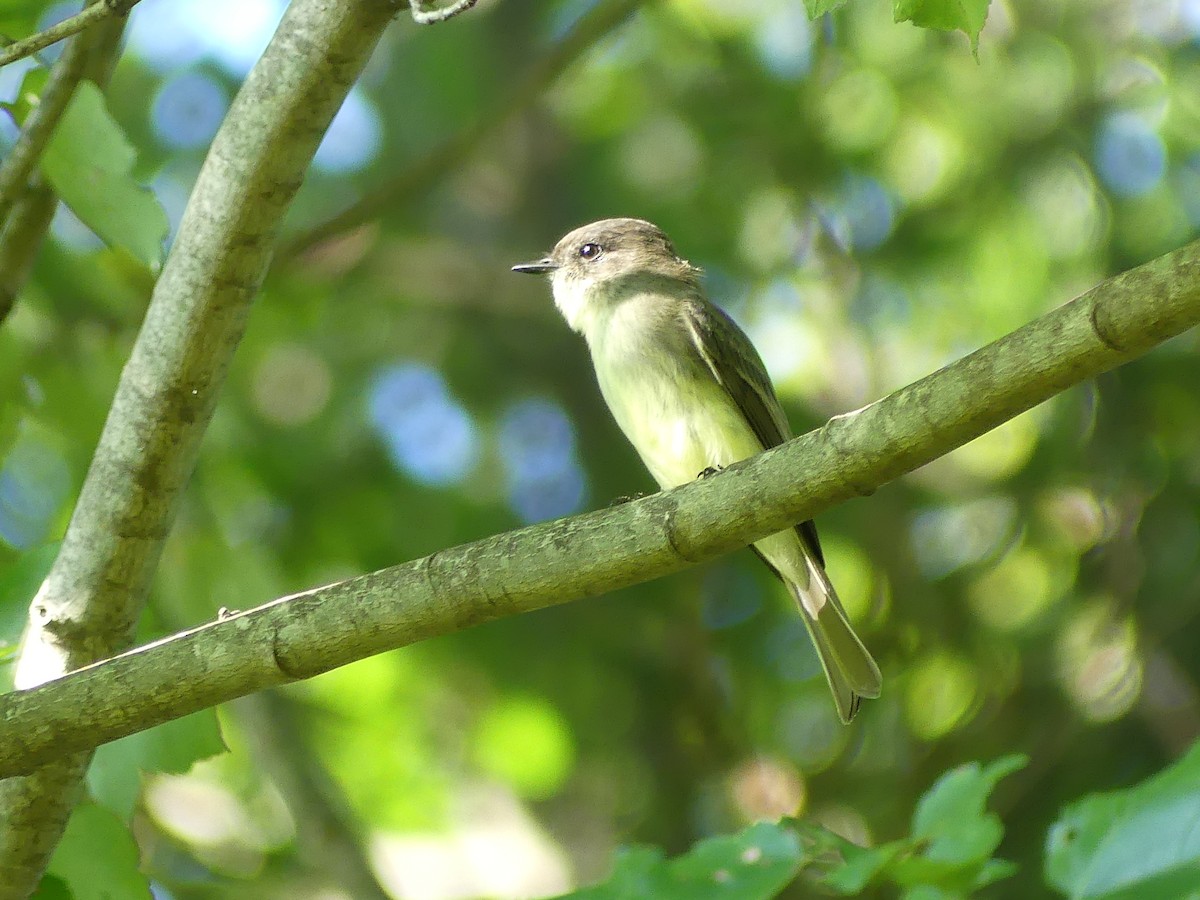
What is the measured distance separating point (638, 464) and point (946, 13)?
447 centimetres

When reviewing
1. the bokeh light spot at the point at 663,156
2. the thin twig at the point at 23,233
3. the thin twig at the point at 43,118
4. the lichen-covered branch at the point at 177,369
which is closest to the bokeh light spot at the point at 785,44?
the bokeh light spot at the point at 663,156

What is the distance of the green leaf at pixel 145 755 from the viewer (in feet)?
9.01

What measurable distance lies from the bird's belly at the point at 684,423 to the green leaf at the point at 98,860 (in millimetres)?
2494

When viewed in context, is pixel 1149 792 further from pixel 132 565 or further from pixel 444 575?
pixel 132 565

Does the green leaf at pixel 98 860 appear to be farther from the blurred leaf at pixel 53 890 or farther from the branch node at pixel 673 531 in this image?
the branch node at pixel 673 531

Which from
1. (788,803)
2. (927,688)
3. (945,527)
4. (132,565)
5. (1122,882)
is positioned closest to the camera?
(1122,882)

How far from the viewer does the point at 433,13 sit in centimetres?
265

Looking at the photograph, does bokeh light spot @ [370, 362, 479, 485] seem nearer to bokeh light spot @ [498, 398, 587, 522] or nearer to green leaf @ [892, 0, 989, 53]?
bokeh light spot @ [498, 398, 587, 522]

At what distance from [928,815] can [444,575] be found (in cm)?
94

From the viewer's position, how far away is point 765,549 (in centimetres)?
509

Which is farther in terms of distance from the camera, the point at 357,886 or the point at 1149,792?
the point at 357,886

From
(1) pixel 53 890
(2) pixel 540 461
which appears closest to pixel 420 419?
(2) pixel 540 461

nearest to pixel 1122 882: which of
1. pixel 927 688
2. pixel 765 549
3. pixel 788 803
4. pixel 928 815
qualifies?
pixel 928 815

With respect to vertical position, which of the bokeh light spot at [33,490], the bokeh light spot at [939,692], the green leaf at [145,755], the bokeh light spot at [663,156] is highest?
the bokeh light spot at [663,156]
